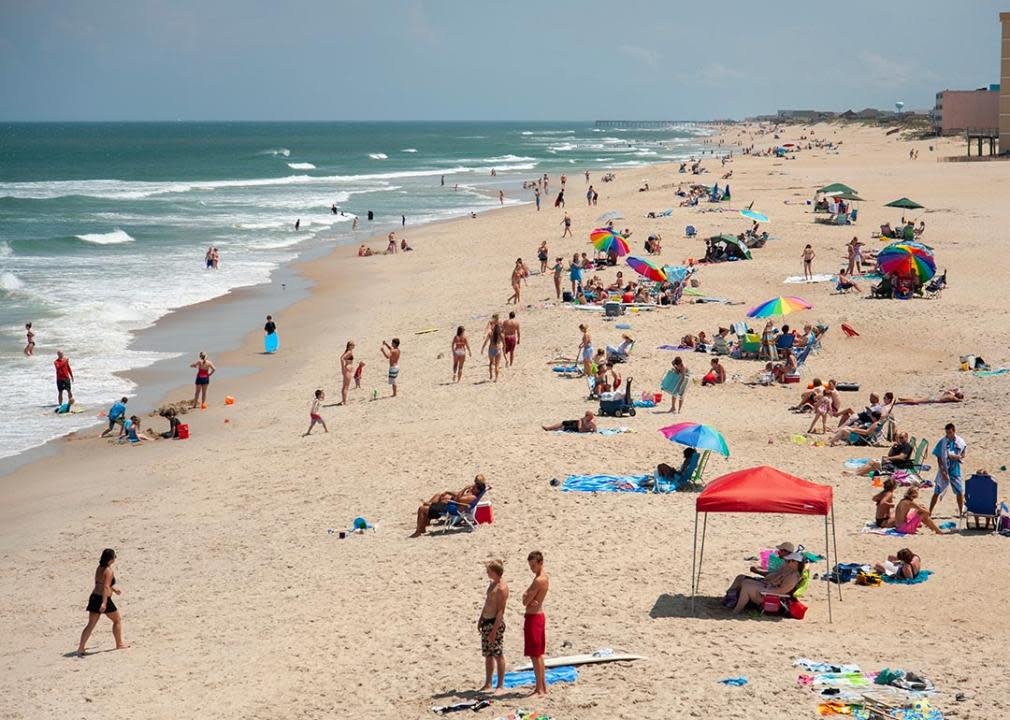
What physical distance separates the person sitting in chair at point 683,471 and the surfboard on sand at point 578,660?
188 inches

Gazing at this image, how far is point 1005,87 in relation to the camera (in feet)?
206

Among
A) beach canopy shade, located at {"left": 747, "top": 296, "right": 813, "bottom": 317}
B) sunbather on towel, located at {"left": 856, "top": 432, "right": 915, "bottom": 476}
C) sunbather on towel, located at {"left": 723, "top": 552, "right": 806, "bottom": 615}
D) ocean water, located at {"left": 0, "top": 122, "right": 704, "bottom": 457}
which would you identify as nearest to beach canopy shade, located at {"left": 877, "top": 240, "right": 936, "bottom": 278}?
beach canopy shade, located at {"left": 747, "top": 296, "right": 813, "bottom": 317}

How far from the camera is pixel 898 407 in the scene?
17.7m

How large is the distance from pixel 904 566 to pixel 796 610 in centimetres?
139

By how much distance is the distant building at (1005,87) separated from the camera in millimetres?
63000

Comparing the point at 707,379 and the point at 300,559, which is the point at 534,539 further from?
the point at 707,379

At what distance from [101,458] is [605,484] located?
8007 millimetres

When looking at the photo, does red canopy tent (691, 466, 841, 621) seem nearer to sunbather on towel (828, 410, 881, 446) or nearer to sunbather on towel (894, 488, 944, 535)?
sunbather on towel (894, 488, 944, 535)

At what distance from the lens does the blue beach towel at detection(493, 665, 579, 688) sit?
30.2ft

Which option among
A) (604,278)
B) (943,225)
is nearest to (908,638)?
(604,278)

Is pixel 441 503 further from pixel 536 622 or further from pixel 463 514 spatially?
pixel 536 622

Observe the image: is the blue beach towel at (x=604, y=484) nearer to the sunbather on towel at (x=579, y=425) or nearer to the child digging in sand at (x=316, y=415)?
the sunbather on towel at (x=579, y=425)

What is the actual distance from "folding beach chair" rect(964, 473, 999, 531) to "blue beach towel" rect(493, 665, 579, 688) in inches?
214

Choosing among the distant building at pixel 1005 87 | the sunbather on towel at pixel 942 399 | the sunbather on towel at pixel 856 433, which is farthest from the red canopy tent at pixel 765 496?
the distant building at pixel 1005 87
